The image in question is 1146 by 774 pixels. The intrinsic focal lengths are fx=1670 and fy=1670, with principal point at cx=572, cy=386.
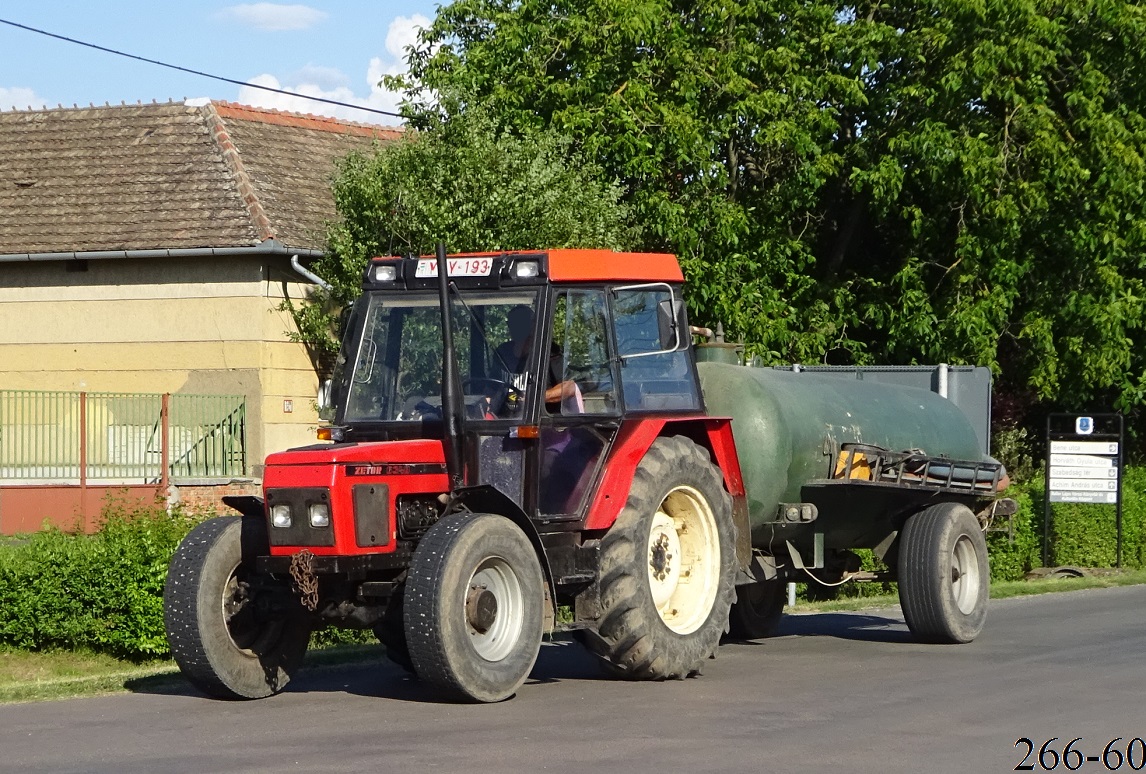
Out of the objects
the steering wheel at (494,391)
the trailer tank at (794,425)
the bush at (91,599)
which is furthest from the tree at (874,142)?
the steering wheel at (494,391)

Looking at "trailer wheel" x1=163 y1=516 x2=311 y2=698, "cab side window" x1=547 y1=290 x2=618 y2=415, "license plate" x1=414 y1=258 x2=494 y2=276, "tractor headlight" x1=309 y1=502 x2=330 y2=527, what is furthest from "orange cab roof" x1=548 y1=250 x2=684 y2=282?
"trailer wheel" x1=163 y1=516 x2=311 y2=698

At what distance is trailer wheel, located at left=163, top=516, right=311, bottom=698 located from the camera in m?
9.82

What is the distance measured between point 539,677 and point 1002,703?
3.07m

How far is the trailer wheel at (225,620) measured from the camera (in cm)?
982

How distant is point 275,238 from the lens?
24453 mm

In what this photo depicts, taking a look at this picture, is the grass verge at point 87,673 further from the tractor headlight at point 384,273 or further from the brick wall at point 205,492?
the brick wall at point 205,492

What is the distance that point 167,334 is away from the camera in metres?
Result: 25.3

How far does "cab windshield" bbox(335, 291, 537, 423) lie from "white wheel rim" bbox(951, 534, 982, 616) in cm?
510

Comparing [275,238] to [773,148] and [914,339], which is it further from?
[914,339]

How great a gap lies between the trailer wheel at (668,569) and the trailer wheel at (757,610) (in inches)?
107

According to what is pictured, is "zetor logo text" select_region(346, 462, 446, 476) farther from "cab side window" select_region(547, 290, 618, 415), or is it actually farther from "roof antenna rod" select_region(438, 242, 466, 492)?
"cab side window" select_region(547, 290, 618, 415)

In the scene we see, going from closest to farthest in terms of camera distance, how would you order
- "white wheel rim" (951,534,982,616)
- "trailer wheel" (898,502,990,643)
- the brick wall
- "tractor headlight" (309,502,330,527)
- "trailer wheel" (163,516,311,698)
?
"tractor headlight" (309,502,330,527), "trailer wheel" (163,516,311,698), "trailer wheel" (898,502,990,643), "white wheel rim" (951,534,982,616), the brick wall

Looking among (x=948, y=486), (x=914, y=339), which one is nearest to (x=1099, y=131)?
(x=914, y=339)

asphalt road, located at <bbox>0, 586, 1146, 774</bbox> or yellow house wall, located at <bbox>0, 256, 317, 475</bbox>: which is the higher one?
yellow house wall, located at <bbox>0, 256, 317, 475</bbox>
